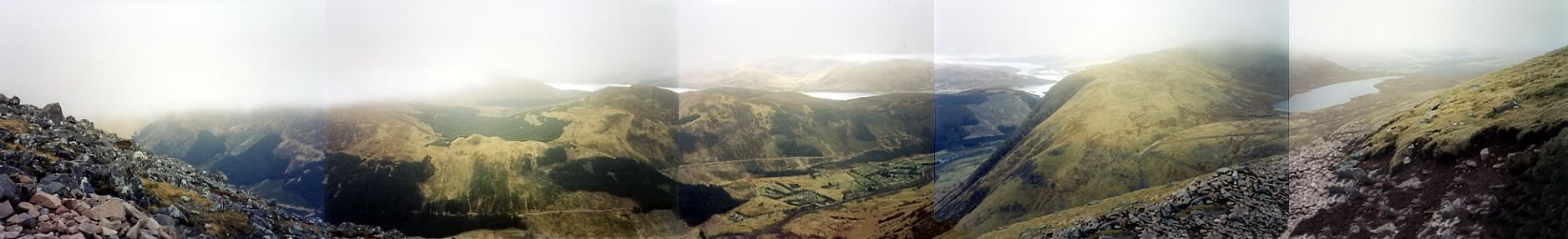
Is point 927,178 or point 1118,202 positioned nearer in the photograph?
point 1118,202

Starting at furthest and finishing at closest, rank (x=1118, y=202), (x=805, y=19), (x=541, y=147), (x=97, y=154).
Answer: (x=805, y=19) < (x=541, y=147) < (x=1118, y=202) < (x=97, y=154)

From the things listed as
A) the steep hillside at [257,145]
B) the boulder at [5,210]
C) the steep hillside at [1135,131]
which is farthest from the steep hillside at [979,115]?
the boulder at [5,210]

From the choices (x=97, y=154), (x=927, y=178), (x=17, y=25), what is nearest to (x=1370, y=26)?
(x=927, y=178)

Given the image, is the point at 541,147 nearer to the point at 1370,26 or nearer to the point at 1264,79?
the point at 1264,79

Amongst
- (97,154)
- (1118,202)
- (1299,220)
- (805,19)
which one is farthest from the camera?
(805,19)

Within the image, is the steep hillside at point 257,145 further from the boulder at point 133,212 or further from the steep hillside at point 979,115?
the steep hillside at point 979,115

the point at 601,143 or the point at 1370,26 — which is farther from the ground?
the point at 1370,26
